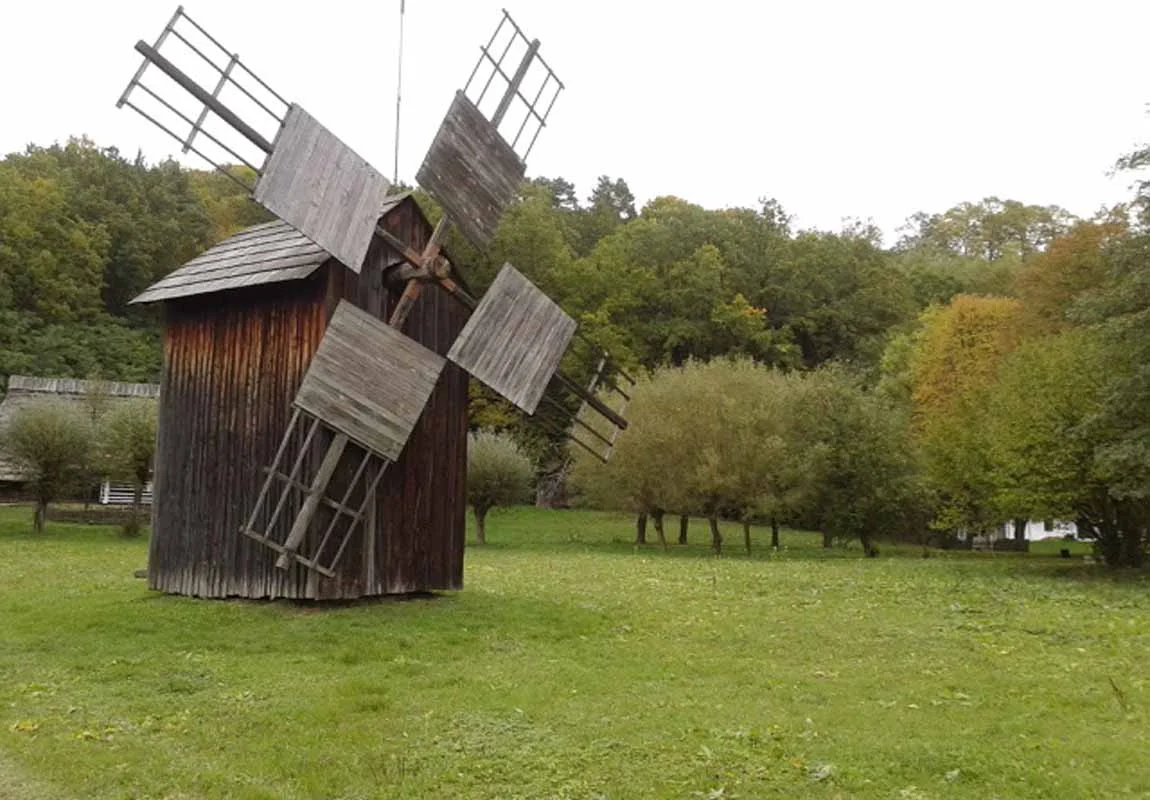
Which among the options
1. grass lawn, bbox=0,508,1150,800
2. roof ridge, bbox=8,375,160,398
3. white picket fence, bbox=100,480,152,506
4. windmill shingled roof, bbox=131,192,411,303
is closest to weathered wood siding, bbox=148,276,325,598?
windmill shingled roof, bbox=131,192,411,303

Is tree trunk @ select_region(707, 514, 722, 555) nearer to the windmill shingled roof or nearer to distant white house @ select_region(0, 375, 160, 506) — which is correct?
distant white house @ select_region(0, 375, 160, 506)

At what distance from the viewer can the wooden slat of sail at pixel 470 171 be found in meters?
16.9

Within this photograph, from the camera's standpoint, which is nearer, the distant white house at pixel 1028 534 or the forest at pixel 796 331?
the forest at pixel 796 331

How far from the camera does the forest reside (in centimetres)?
2916

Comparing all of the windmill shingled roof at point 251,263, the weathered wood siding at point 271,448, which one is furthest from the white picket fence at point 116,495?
the weathered wood siding at point 271,448

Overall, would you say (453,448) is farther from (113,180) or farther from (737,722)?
(113,180)

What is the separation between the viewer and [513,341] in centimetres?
1748

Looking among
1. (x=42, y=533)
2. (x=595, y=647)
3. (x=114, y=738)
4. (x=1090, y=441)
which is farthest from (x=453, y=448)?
(x=42, y=533)

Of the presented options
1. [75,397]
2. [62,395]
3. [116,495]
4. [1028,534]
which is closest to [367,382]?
[75,397]

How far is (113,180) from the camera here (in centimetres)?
6550

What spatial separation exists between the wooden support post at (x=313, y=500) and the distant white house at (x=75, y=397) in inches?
1152

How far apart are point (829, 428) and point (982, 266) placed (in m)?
39.8

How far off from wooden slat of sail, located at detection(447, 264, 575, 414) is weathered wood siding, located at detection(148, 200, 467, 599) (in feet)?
4.90

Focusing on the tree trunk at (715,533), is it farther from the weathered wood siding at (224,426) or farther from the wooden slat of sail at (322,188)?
the wooden slat of sail at (322,188)
